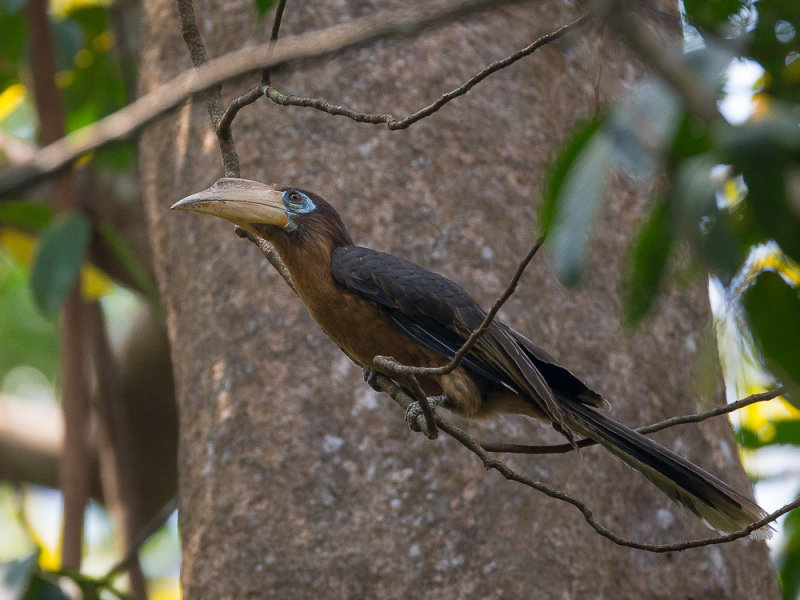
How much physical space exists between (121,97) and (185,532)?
3255 mm

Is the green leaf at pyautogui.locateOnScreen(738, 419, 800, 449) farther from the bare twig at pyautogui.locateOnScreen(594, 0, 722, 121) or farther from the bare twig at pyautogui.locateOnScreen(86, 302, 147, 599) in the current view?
the bare twig at pyautogui.locateOnScreen(86, 302, 147, 599)

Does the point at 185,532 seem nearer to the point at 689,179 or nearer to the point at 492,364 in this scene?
the point at 492,364

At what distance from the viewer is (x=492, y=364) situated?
267 cm

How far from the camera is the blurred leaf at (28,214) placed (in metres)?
4.64

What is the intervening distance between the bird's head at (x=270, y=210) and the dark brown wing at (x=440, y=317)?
0.46 ft

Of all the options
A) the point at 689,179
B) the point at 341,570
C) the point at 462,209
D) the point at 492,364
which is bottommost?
the point at 689,179

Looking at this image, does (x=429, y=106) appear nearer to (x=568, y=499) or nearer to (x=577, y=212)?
(x=568, y=499)

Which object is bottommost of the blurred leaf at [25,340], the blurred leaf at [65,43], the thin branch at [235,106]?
the thin branch at [235,106]

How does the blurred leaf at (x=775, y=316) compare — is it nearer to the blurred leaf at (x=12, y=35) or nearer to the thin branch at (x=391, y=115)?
the thin branch at (x=391, y=115)

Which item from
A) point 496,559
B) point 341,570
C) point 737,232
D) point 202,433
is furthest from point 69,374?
point 737,232

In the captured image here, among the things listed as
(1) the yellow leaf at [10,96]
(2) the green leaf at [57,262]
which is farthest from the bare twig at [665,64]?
(1) the yellow leaf at [10,96]

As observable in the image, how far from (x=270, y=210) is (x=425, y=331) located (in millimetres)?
550

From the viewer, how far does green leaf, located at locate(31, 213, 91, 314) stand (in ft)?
13.2

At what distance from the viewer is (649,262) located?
1.16m
